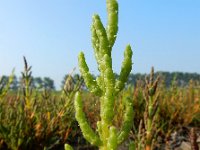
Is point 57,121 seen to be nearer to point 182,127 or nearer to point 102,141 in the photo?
point 182,127

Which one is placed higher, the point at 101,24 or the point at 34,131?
the point at 101,24

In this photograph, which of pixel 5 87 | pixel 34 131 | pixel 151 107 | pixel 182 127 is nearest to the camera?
pixel 151 107

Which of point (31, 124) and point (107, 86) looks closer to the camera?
point (107, 86)

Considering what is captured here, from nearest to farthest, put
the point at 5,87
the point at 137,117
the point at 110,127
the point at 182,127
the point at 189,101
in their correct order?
1. the point at 110,127
2. the point at 5,87
3. the point at 137,117
4. the point at 182,127
5. the point at 189,101

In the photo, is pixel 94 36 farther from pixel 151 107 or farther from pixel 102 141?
pixel 151 107

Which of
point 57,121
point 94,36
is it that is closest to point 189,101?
point 57,121

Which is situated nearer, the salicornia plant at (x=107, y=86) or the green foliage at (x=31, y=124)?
the salicornia plant at (x=107, y=86)

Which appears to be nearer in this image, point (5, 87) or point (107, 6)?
point (107, 6)

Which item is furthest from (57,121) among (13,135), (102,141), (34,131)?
(102,141)

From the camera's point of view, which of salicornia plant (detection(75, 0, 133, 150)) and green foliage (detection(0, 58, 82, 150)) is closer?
salicornia plant (detection(75, 0, 133, 150))
